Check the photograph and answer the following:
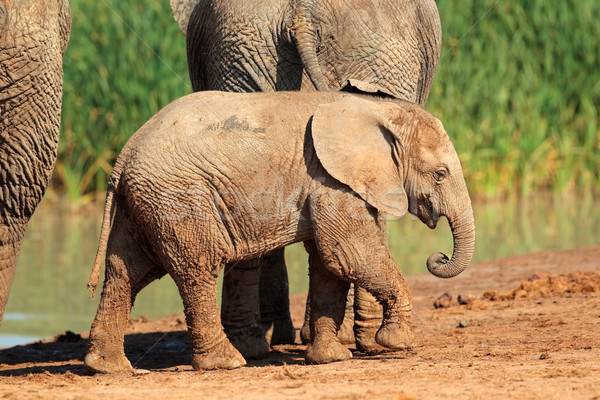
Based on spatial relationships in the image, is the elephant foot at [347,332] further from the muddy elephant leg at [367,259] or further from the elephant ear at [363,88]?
the elephant ear at [363,88]

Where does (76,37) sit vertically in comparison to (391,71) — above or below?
above

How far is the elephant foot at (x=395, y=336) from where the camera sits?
234 inches

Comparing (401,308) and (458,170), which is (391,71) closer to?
(458,170)

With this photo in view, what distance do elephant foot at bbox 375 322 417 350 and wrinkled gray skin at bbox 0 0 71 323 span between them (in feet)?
6.50

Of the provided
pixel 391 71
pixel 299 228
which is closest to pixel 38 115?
pixel 299 228

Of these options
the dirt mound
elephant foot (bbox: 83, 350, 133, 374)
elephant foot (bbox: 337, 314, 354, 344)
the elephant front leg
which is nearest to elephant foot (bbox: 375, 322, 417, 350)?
the elephant front leg

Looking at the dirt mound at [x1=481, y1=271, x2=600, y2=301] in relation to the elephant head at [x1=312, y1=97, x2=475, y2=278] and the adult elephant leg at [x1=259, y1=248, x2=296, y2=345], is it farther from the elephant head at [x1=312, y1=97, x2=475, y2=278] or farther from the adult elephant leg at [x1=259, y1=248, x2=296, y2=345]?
the elephant head at [x1=312, y1=97, x2=475, y2=278]

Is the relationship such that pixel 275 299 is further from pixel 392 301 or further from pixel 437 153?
pixel 437 153

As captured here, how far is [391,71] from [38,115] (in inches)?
78.9

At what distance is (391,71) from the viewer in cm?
670

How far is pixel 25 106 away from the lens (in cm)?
598

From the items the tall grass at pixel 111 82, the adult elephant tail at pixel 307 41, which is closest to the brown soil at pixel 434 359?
the adult elephant tail at pixel 307 41

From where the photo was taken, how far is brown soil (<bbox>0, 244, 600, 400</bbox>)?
5062mm

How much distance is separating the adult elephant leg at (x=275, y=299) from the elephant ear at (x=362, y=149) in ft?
4.88
